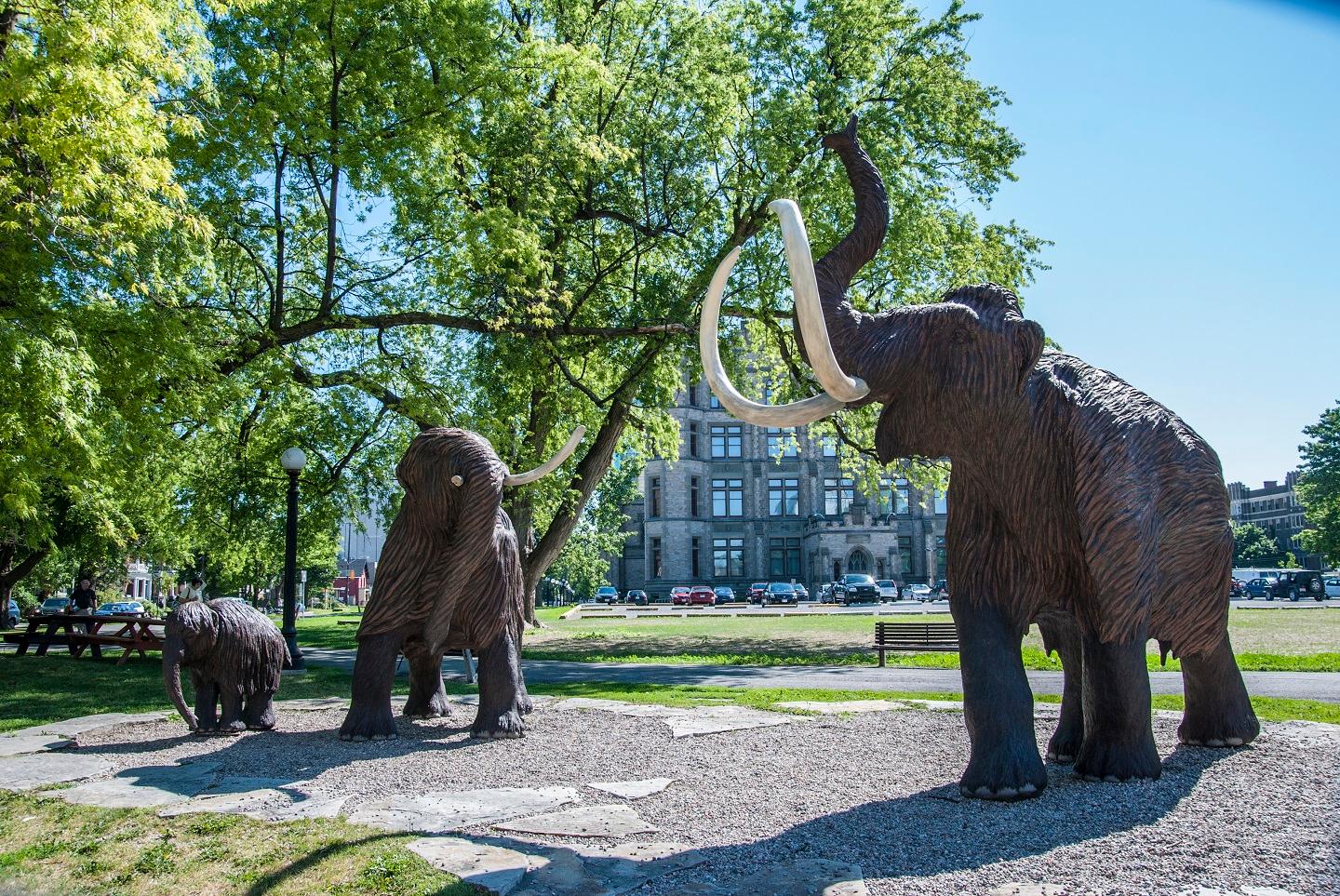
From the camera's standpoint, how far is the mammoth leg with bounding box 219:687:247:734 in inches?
285

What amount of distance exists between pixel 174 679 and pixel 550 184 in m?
10.4

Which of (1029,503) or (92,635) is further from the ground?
(1029,503)

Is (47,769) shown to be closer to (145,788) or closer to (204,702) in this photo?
(145,788)

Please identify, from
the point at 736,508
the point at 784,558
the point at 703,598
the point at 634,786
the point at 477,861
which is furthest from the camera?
the point at 736,508

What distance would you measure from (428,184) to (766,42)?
23.1ft

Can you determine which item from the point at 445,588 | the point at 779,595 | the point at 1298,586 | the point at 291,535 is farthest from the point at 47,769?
the point at 1298,586

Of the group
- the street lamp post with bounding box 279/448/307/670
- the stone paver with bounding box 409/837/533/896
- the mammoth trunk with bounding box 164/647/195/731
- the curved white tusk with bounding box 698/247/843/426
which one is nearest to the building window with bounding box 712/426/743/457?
the street lamp post with bounding box 279/448/307/670

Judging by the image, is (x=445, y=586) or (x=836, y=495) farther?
(x=836, y=495)

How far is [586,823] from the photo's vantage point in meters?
4.41

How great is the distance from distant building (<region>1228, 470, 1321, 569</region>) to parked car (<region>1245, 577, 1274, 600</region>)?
3916 cm

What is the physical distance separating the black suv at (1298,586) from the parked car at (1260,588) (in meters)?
0.11

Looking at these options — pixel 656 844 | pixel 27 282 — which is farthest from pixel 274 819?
pixel 27 282

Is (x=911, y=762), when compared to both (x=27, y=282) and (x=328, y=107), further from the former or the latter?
(x=328, y=107)

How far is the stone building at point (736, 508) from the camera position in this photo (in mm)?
60491
